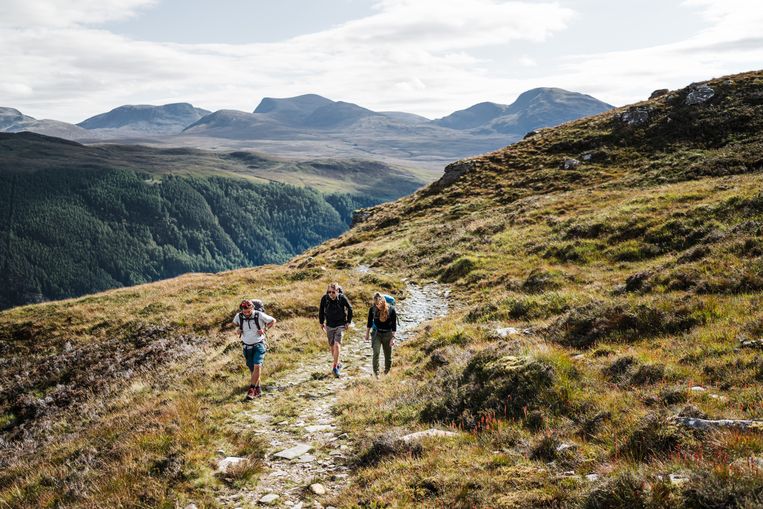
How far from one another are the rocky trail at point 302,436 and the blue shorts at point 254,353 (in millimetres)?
972

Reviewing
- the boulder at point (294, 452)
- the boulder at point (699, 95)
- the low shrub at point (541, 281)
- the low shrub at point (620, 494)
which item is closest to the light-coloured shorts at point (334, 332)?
the boulder at point (294, 452)

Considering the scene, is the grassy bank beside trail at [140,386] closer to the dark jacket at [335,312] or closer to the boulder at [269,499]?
the boulder at [269,499]

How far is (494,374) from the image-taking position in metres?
10.4

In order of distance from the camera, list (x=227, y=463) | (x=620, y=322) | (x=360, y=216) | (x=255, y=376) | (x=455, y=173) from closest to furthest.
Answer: (x=227, y=463)
(x=620, y=322)
(x=255, y=376)
(x=455, y=173)
(x=360, y=216)

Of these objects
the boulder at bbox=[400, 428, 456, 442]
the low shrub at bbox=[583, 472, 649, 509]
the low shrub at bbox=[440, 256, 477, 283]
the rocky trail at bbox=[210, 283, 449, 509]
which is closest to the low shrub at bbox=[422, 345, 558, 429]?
the boulder at bbox=[400, 428, 456, 442]

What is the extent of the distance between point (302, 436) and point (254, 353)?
4.08 meters

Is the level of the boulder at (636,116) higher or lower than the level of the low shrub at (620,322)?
higher

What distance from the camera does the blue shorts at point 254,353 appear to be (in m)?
13.9

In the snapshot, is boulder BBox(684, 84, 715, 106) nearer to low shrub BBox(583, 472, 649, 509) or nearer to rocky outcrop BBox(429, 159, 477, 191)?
rocky outcrop BBox(429, 159, 477, 191)

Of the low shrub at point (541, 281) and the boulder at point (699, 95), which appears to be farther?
the boulder at point (699, 95)

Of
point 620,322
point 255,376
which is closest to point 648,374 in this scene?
point 620,322

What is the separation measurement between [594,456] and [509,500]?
1.66 metres

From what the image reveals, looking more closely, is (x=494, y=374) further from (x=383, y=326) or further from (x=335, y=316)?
(x=335, y=316)

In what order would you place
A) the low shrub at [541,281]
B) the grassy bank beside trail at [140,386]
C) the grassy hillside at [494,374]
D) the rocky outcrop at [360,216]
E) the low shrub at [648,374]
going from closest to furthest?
1. the grassy hillside at [494,374]
2. the low shrub at [648,374]
3. the grassy bank beside trail at [140,386]
4. the low shrub at [541,281]
5. the rocky outcrop at [360,216]
